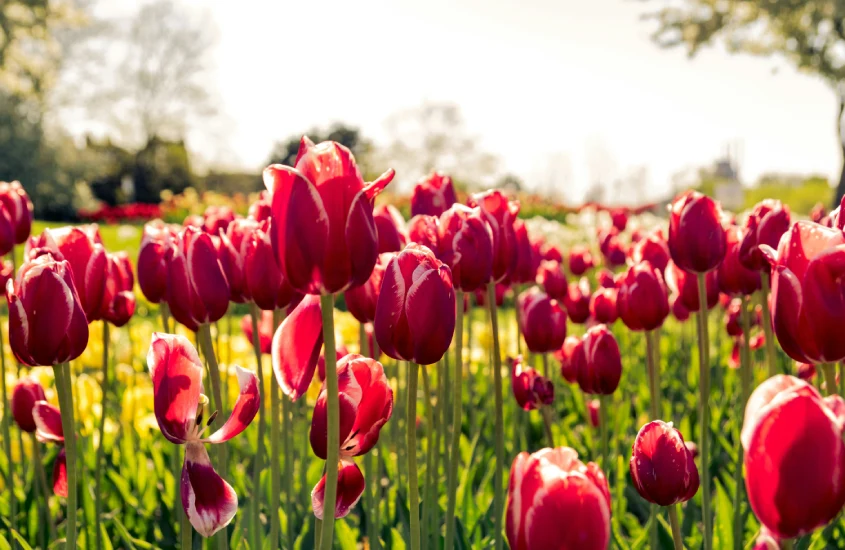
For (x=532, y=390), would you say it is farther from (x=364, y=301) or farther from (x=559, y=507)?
(x=559, y=507)

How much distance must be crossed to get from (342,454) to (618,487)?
4.93ft

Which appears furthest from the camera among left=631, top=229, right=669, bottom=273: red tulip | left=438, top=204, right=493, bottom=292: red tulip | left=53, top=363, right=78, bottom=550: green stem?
left=631, top=229, right=669, bottom=273: red tulip

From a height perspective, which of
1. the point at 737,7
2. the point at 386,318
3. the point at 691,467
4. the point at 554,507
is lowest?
the point at 691,467

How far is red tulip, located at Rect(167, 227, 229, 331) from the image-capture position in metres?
1.49

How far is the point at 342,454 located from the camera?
118cm

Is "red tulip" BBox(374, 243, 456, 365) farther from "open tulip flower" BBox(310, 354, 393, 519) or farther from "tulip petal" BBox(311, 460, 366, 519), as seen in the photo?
"tulip petal" BBox(311, 460, 366, 519)

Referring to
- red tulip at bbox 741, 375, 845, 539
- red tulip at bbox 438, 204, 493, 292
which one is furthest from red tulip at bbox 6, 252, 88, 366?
red tulip at bbox 741, 375, 845, 539

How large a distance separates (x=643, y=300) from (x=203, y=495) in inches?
55.5

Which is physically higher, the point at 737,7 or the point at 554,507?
the point at 737,7

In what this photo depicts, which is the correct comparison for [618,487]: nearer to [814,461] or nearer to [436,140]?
[814,461]

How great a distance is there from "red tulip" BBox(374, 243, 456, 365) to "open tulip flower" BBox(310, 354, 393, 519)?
6 centimetres

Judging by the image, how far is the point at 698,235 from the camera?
1.83 metres

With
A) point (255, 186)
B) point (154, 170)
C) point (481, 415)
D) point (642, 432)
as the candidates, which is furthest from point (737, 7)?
point (642, 432)

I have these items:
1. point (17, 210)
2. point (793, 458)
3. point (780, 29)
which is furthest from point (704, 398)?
point (780, 29)
